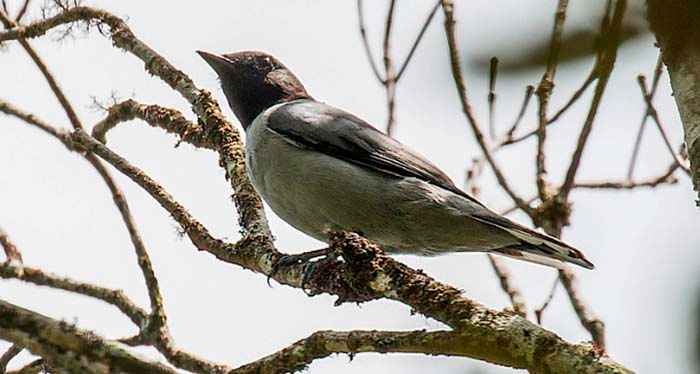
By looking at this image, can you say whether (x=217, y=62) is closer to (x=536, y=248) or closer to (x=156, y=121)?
(x=156, y=121)

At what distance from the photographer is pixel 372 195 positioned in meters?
5.08

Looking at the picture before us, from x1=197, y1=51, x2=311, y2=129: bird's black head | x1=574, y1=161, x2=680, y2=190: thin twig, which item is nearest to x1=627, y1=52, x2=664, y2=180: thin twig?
x1=574, y1=161, x2=680, y2=190: thin twig

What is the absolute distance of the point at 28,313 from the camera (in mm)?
2463

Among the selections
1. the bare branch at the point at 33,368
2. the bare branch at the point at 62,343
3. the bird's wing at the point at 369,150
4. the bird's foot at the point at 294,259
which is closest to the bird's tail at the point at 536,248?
the bird's wing at the point at 369,150

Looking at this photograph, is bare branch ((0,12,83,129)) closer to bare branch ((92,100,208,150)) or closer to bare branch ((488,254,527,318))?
bare branch ((92,100,208,150))

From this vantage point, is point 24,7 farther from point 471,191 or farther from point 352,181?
point 471,191

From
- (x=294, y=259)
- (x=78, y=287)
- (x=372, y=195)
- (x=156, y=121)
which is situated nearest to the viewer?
(x=294, y=259)

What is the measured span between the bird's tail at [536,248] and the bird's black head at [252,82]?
7.24 feet

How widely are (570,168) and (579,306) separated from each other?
1.38 metres

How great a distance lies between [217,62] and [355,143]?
185cm

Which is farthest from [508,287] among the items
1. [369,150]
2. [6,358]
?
[6,358]

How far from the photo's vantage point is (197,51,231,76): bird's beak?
22.0 feet

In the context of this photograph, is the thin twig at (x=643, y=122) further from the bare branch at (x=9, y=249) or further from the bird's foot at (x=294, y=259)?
the bare branch at (x=9, y=249)

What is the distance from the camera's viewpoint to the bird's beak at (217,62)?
6703mm
